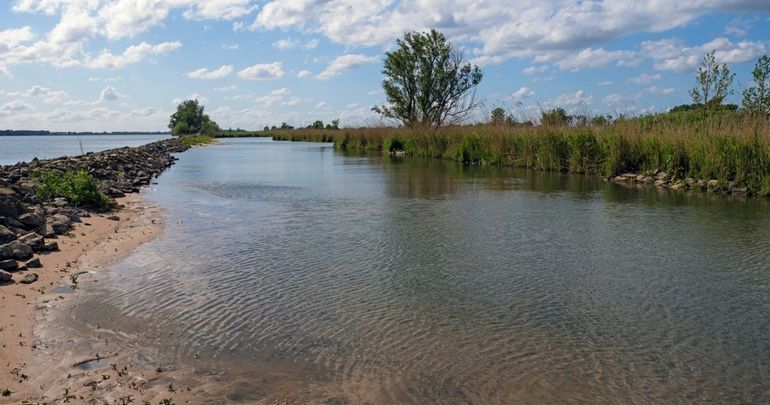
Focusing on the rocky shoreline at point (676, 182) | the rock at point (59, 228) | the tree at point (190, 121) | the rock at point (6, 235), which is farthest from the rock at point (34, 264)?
the tree at point (190, 121)

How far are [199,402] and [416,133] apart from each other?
37798 millimetres

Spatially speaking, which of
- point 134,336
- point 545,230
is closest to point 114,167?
point 545,230

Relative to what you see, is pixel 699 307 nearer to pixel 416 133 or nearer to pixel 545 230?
pixel 545 230

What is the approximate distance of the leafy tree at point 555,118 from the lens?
26906mm

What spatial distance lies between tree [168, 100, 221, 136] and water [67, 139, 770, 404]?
113231 mm

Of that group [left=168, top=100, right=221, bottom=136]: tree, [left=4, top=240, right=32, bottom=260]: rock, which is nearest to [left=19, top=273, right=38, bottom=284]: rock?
[left=4, top=240, right=32, bottom=260]: rock

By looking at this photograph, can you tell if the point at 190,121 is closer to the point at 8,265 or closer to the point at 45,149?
the point at 45,149

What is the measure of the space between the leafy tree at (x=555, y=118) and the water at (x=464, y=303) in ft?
46.9

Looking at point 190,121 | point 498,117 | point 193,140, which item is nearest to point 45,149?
point 193,140

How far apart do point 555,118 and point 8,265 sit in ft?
79.0

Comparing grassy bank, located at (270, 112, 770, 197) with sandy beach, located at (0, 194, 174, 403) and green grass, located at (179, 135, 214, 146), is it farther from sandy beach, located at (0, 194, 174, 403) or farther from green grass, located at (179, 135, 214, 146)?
green grass, located at (179, 135, 214, 146)

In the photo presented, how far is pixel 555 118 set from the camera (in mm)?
27562

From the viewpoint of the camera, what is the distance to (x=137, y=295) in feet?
22.4

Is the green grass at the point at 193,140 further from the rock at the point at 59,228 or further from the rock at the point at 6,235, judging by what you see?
the rock at the point at 6,235
